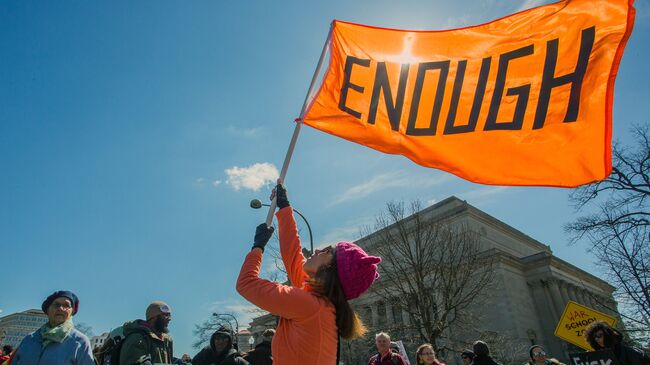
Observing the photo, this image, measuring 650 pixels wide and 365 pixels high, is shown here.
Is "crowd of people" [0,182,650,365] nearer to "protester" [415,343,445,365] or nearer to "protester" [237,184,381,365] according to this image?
"protester" [237,184,381,365]

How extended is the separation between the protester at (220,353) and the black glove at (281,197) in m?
3.42

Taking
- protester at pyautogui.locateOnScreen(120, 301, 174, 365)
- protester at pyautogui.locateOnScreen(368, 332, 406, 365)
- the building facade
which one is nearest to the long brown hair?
protester at pyautogui.locateOnScreen(120, 301, 174, 365)

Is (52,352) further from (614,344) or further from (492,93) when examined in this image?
(614,344)

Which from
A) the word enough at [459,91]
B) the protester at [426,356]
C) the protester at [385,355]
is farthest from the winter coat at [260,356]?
the word enough at [459,91]

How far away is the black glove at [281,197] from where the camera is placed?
2727 mm

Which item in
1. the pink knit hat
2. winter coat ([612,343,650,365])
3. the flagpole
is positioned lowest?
winter coat ([612,343,650,365])

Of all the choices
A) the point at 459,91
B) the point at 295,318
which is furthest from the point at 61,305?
the point at 459,91

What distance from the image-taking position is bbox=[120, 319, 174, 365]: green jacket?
3803mm

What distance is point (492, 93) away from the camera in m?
3.88

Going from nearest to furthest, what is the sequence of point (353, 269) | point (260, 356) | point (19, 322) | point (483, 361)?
point (353, 269), point (260, 356), point (483, 361), point (19, 322)

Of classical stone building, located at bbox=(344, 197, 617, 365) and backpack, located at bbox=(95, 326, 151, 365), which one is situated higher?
classical stone building, located at bbox=(344, 197, 617, 365)

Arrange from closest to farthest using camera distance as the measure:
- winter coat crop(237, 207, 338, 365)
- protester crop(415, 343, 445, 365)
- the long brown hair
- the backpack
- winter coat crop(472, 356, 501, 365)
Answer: winter coat crop(237, 207, 338, 365) < the long brown hair < the backpack < protester crop(415, 343, 445, 365) < winter coat crop(472, 356, 501, 365)

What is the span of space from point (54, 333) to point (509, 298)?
1497 inches

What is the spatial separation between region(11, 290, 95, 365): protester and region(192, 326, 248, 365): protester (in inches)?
71.9
